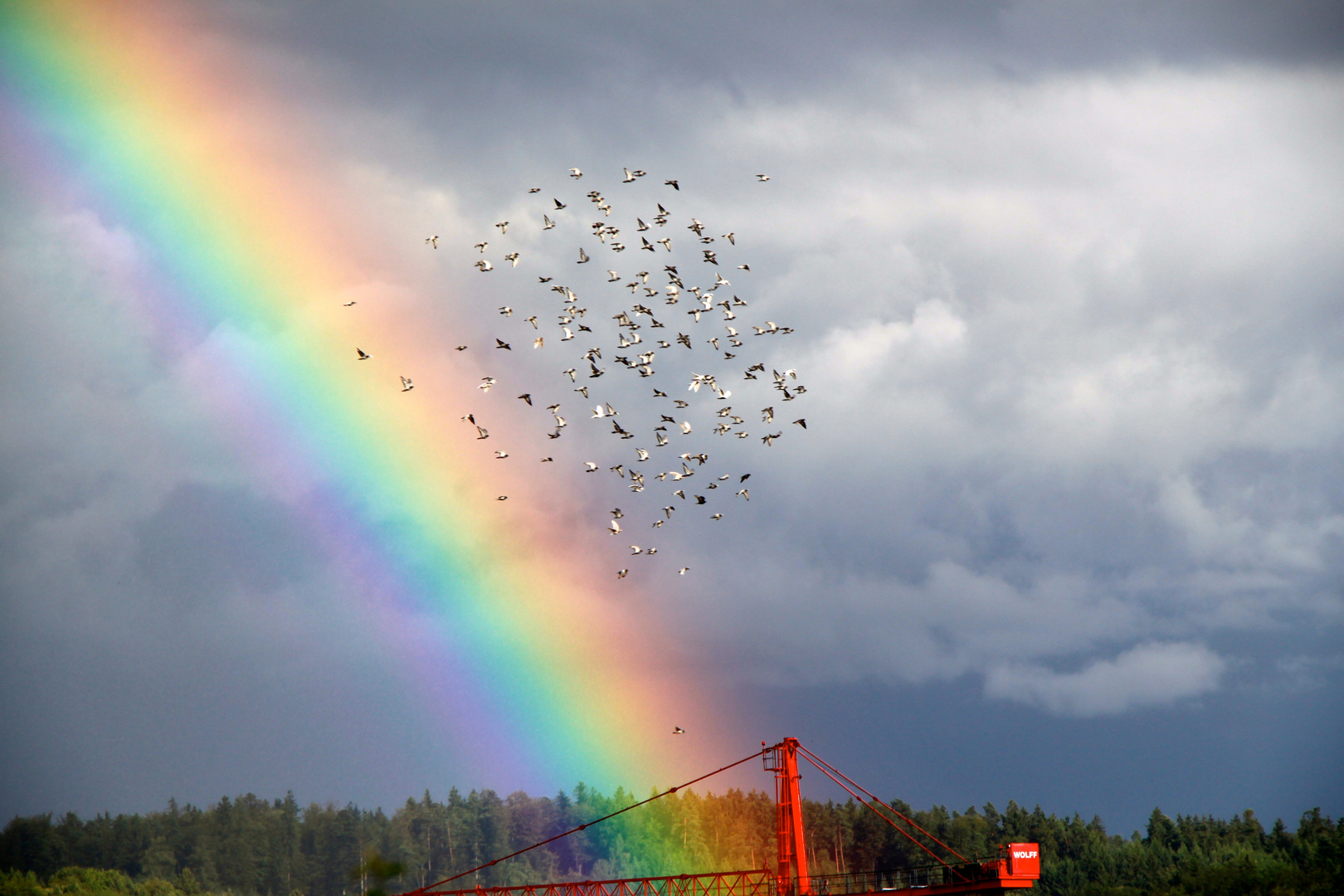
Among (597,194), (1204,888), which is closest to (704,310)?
(597,194)

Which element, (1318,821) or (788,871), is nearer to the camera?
(788,871)

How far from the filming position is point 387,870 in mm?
35938

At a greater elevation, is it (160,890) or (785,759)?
(785,759)

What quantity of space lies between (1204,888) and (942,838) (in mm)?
48415

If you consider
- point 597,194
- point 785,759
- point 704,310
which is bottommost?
point 785,759

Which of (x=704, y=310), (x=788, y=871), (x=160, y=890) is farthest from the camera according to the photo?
(x=160, y=890)

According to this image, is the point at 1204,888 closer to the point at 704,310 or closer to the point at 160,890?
the point at 704,310

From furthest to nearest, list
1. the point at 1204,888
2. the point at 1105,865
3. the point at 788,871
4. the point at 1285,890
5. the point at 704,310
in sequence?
the point at 1105,865 → the point at 1204,888 → the point at 1285,890 → the point at 788,871 → the point at 704,310

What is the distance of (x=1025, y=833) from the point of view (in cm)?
19412

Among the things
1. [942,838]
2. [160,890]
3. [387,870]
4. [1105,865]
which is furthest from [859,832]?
[387,870]

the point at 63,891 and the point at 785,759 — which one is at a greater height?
the point at 785,759

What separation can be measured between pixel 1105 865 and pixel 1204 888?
2492 cm

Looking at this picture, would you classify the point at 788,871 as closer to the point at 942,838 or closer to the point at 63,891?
the point at 942,838

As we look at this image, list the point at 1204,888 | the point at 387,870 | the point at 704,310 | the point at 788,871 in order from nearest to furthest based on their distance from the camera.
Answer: the point at 387,870
the point at 704,310
the point at 788,871
the point at 1204,888
